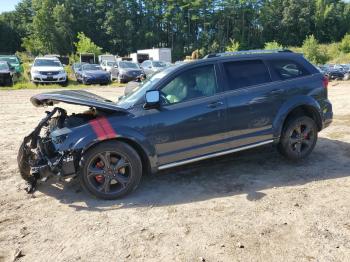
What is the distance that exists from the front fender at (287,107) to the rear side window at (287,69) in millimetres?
383

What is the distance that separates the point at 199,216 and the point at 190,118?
53.8 inches

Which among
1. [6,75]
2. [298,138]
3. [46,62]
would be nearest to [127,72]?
[46,62]

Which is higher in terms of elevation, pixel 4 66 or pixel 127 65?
pixel 4 66

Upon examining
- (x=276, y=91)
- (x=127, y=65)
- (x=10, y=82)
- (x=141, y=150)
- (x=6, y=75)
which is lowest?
(x=10, y=82)

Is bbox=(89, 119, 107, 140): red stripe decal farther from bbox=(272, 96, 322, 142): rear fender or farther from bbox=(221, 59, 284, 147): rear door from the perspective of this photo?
bbox=(272, 96, 322, 142): rear fender

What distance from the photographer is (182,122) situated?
477cm

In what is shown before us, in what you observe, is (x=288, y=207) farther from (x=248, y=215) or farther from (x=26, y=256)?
(x=26, y=256)

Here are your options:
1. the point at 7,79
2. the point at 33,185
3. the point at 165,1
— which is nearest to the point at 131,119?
the point at 33,185

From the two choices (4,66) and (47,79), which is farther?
(4,66)

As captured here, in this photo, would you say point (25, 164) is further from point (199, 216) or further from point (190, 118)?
point (199, 216)

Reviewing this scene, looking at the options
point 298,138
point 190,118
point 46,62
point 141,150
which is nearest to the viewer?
point 141,150

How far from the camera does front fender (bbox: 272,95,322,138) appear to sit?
17.8ft

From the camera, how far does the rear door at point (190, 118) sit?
4.71 metres

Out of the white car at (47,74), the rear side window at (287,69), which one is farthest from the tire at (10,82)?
the rear side window at (287,69)
